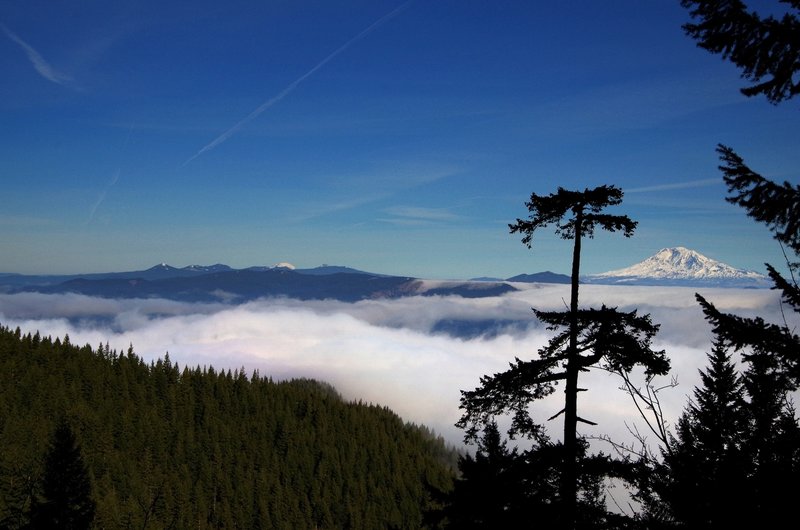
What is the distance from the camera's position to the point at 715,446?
33.1 feet

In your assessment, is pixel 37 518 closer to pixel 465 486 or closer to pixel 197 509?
pixel 465 486

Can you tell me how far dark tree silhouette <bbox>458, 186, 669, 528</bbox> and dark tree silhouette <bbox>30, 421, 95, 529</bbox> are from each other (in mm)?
36804

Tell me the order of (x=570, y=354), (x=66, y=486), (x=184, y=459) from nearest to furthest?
(x=570, y=354)
(x=66, y=486)
(x=184, y=459)

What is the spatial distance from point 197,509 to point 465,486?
508 ft

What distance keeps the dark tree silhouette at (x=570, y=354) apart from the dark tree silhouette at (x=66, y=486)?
3680 centimetres

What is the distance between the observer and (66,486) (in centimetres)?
4531

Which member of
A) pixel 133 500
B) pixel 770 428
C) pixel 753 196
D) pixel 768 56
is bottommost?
pixel 133 500

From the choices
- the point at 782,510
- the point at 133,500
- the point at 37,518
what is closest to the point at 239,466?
the point at 133,500

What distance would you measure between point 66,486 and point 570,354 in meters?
47.1

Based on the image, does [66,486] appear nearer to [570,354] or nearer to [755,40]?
[570,354]

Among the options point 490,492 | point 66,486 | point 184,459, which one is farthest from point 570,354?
point 184,459

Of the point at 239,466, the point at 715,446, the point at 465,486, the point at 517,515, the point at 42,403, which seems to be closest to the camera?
the point at 715,446

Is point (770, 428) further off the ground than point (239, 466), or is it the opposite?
point (770, 428)

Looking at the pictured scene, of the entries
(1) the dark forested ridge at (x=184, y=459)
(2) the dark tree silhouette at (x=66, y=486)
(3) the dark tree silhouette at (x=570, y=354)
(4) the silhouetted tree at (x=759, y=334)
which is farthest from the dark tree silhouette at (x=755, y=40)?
(1) the dark forested ridge at (x=184, y=459)
